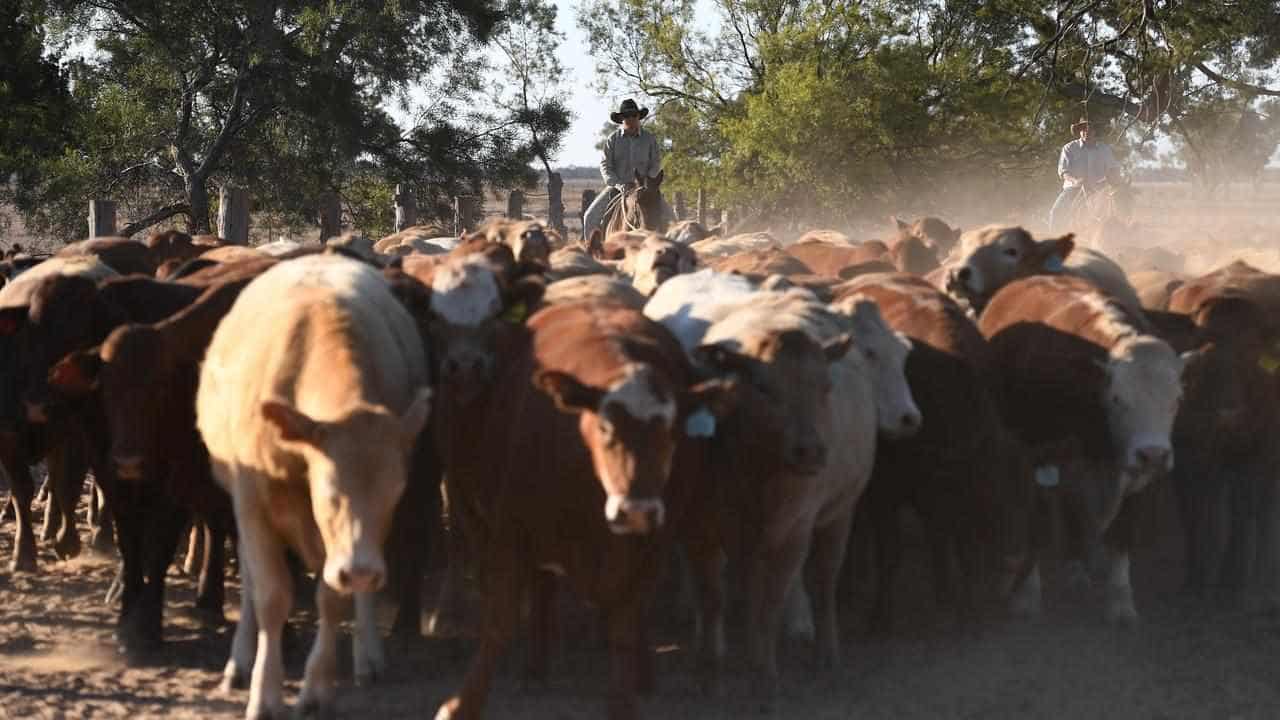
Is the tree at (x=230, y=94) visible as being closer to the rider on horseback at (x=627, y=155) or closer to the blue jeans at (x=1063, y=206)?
the rider on horseback at (x=627, y=155)

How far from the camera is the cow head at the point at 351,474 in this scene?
587cm

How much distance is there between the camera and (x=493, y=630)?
22.0 ft

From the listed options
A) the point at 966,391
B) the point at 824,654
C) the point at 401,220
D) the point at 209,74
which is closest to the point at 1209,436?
the point at 966,391

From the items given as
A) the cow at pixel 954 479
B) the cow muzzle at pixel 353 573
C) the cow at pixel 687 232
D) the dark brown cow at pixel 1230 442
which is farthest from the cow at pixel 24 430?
the cow at pixel 687 232

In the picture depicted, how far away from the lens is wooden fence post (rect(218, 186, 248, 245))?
58.0 ft

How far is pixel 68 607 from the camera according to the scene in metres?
8.78

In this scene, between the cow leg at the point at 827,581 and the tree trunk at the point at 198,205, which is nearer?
the cow leg at the point at 827,581

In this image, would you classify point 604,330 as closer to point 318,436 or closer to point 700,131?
point 318,436

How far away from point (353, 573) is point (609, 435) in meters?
1.05

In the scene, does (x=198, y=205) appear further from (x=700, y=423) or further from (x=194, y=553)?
(x=700, y=423)

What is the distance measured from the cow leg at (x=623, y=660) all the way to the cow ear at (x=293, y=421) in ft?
4.77

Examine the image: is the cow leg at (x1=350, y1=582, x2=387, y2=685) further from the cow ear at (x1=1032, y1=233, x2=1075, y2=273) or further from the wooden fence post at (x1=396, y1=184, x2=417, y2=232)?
the wooden fence post at (x1=396, y1=184, x2=417, y2=232)

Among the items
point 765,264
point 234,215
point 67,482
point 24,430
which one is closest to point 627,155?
point 234,215

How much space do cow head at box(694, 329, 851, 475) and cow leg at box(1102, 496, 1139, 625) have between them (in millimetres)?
2528
